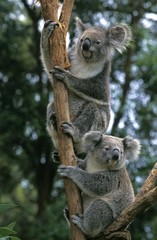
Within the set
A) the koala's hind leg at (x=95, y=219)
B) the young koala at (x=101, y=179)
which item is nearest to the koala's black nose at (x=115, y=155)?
the young koala at (x=101, y=179)

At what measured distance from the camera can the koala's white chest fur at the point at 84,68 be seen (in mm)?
6090

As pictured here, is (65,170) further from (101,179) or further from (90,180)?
(101,179)

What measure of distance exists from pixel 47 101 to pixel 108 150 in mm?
5711

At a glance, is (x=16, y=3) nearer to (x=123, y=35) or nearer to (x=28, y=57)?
(x=28, y=57)

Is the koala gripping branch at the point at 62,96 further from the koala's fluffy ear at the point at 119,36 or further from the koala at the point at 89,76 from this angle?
the koala's fluffy ear at the point at 119,36

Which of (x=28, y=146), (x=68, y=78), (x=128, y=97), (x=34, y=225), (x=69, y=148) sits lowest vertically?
(x=34, y=225)

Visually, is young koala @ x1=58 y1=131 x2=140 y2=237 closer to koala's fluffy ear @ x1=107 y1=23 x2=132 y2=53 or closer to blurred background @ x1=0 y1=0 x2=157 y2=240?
koala's fluffy ear @ x1=107 y1=23 x2=132 y2=53

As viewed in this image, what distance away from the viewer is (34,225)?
10656mm

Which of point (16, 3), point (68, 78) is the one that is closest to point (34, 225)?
point (16, 3)

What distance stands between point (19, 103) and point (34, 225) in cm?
258

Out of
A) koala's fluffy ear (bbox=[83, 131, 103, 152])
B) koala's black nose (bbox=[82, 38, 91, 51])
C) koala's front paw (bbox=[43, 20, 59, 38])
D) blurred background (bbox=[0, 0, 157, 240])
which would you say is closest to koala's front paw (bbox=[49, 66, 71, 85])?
koala's front paw (bbox=[43, 20, 59, 38])

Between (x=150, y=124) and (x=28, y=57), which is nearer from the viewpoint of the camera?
(x=150, y=124)

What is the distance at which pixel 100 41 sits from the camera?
20.8ft

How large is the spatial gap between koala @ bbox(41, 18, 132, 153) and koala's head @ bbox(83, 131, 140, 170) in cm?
13
